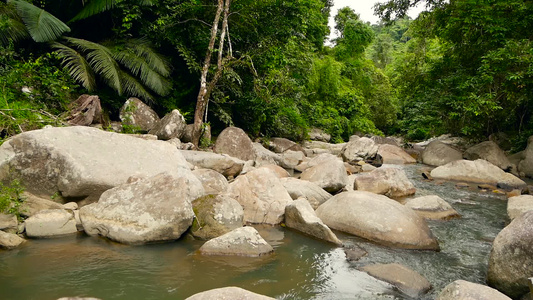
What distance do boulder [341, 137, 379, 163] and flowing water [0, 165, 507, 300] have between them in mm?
8115

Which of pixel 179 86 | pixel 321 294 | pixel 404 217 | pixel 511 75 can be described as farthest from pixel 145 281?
pixel 511 75

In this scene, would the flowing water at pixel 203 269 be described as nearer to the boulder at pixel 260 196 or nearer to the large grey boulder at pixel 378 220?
the large grey boulder at pixel 378 220

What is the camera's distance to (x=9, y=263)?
397cm

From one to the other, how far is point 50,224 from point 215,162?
3685 millimetres

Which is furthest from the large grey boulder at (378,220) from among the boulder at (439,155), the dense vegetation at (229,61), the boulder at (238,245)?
the boulder at (439,155)

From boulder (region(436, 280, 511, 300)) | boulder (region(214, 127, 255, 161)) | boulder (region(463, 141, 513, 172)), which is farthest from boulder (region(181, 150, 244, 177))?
boulder (region(463, 141, 513, 172))

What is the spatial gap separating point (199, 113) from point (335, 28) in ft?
65.4

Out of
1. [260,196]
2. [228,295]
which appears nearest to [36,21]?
[260,196]

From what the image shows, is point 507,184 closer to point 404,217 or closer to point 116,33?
point 404,217

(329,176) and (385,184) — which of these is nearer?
(329,176)

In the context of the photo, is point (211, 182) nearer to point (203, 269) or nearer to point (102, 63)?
point (203, 269)

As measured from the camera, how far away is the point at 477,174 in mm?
10898

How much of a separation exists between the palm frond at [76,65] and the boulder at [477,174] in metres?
10.3

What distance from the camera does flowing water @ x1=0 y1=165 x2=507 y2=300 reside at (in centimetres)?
366
